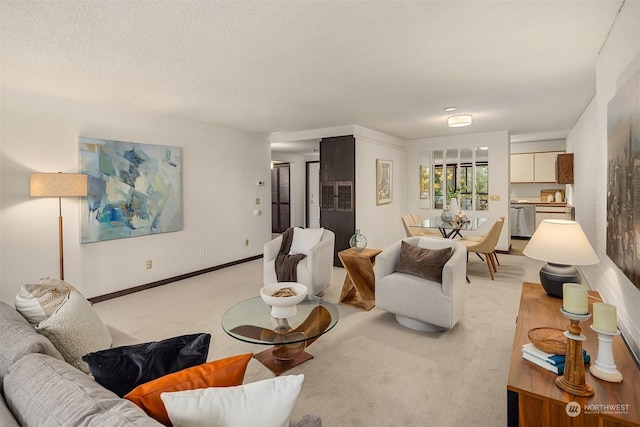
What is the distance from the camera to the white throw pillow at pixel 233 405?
89 centimetres

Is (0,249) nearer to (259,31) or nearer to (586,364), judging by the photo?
(259,31)

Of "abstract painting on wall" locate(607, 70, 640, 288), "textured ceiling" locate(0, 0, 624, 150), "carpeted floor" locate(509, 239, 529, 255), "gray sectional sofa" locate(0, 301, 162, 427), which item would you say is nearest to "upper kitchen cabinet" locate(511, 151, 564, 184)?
"carpeted floor" locate(509, 239, 529, 255)

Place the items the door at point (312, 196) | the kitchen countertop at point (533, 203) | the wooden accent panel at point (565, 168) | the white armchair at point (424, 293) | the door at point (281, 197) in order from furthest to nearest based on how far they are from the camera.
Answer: the door at point (312, 196) < the door at point (281, 197) < the kitchen countertop at point (533, 203) < the wooden accent panel at point (565, 168) < the white armchair at point (424, 293)

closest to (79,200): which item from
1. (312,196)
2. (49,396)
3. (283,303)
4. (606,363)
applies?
(283,303)

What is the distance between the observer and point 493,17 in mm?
2098

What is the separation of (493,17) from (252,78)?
6.56ft

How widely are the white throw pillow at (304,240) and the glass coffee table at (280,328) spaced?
146 centimetres

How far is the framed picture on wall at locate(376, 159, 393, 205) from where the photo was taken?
21.3ft

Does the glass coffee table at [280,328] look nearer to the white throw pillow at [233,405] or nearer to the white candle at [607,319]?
the white throw pillow at [233,405]

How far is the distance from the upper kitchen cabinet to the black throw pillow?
8849 millimetres

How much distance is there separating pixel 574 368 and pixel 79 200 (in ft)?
15.1

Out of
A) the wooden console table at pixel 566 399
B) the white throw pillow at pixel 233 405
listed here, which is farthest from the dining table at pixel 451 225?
the white throw pillow at pixel 233 405

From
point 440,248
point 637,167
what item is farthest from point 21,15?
point 440,248
